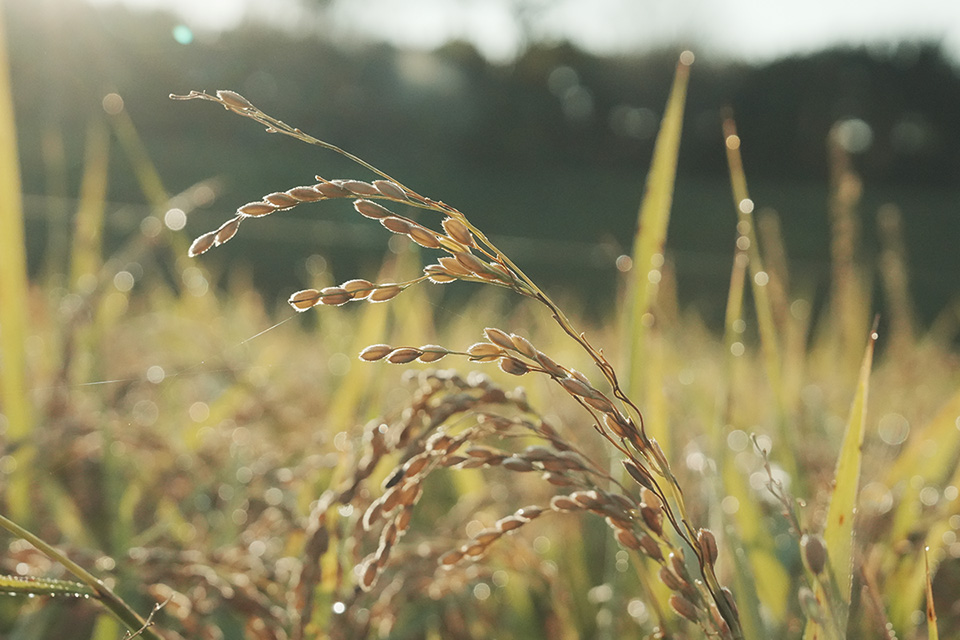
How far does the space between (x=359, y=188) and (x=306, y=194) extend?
3cm

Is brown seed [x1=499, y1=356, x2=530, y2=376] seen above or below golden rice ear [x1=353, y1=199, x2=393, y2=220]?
below

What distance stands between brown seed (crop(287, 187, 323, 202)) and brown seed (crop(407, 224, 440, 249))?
0.06m

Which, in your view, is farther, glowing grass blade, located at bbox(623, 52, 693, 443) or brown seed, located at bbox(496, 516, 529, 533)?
glowing grass blade, located at bbox(623, 52, 693, 443)

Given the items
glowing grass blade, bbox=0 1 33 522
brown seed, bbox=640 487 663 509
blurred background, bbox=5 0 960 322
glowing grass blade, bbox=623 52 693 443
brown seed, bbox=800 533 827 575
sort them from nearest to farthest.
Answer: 1. brown seed, bbox=800 533 827 575
2. brown seed, bbox=640 487 663 509
3. glowing grass blade, bbox=623 52 693 443
4. glowing grass blade, bbox=0 1 33 522
5. blurred background, bbox=5 0 960 322

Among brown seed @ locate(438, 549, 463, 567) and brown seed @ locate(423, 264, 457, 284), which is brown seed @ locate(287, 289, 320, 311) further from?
brown seed @ locate(438, 549, 463, 567)

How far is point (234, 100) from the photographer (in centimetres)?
48

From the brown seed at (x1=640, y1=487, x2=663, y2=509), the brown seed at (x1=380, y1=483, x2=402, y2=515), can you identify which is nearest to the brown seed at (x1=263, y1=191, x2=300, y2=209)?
the brown seed at (x1=380, y1=483, x2=402, y2=515)

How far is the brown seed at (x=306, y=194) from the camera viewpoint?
0.44m

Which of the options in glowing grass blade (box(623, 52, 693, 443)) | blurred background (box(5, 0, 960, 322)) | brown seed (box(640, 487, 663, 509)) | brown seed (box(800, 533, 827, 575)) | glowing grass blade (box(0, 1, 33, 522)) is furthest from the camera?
blurred background (box(5, 0, 960, 322))

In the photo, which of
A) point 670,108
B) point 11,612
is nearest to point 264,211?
point 670,108

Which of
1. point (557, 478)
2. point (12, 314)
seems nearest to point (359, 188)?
point (557, 478)

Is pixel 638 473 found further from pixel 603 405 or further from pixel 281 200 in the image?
pixel 281 200

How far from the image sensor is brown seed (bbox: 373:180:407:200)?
463 mm

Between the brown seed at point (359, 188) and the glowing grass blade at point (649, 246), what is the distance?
587 mm
